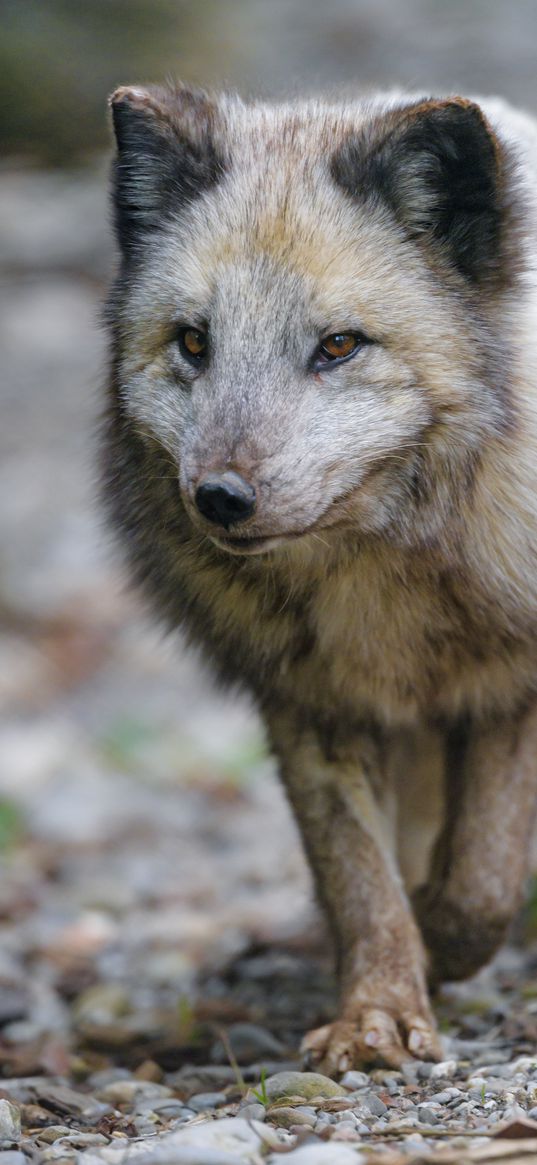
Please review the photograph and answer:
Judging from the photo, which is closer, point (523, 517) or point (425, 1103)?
point (425, 1103)

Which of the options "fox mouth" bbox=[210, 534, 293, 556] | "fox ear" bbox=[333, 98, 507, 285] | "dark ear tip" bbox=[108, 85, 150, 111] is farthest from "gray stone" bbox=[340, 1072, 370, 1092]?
"dark ear tip" bbox=[108, 85, 150, 111]

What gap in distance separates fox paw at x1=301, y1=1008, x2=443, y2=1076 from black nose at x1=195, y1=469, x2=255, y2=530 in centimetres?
155

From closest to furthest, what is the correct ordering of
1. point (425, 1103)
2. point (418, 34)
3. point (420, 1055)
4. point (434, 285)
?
point (425, 1103)
point (434, 285)
point (420, 1055)
point (418, 34)

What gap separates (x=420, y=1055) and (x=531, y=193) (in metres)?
2.35

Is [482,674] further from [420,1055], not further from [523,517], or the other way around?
[420,1055]

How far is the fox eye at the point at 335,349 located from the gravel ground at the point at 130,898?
57.5 inches

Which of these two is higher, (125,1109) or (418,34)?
(418,34)

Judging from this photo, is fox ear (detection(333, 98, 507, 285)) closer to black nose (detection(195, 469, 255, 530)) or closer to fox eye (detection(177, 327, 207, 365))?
fox eye (detection(177, 327, 207, 365))

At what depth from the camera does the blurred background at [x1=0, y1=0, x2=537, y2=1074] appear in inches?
229

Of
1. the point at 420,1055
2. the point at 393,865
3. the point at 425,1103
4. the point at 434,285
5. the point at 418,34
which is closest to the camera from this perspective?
the point at 425,1103

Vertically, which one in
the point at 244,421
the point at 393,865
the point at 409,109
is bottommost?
the point at 393,865

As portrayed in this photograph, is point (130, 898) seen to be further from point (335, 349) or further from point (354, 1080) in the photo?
point (335, 349)

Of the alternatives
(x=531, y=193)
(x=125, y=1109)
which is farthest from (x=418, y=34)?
(x=125, y=1109)

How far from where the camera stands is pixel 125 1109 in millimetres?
4266
